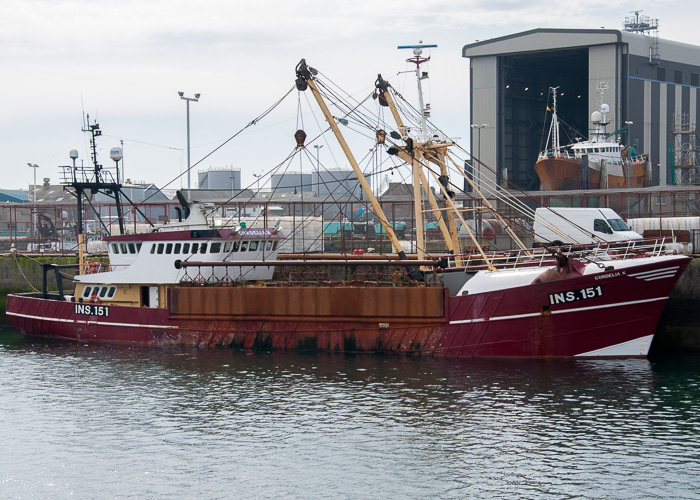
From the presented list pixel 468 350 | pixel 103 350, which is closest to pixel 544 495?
pixel 468 350

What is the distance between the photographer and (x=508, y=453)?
18562 mm

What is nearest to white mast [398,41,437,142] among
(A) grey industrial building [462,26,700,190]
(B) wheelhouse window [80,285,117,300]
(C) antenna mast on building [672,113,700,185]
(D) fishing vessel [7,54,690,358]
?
(D) fishing vessel [7,54,690,358]

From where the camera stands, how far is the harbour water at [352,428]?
55.7ft

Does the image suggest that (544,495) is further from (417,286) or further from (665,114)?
(665,114)

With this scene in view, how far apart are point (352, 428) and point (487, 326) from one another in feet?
28.6

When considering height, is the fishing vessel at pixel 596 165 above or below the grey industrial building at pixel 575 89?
below

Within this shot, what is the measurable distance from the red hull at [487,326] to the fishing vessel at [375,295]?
0.04 m

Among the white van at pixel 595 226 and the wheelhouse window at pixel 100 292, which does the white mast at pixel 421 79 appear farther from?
the wheelhouse window at pixel 100 292

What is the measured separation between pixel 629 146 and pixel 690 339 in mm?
40657

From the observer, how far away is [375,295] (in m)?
28.8

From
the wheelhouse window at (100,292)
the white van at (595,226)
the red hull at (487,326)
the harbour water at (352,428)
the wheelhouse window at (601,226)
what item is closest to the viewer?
the harbour water at (352,428)

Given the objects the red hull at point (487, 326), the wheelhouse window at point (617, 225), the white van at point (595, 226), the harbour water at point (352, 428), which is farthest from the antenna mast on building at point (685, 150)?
the red hull at point (487, 326)

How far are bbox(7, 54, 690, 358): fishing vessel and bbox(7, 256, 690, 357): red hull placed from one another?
4 centimetres

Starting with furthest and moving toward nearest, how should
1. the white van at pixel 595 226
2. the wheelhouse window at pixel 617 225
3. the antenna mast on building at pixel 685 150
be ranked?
the antenna mast on building at pixel 685 150, the wheelhouse window at pixel 617 225, the white van at pixel 595 226
